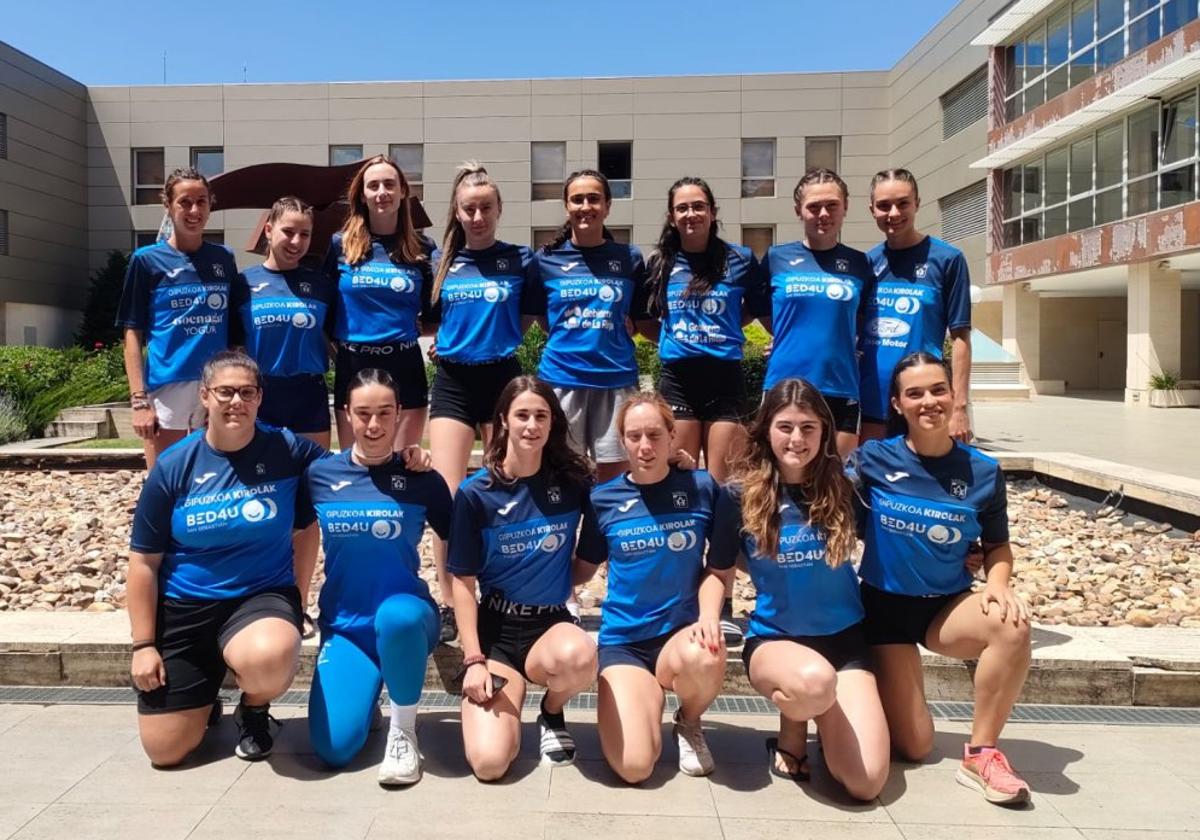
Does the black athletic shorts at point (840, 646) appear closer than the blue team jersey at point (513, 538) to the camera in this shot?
Yes

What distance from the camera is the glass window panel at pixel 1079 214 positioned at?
22.8m

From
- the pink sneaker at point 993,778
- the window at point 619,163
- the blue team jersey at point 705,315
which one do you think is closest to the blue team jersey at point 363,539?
the blue team jersey at point 705,315

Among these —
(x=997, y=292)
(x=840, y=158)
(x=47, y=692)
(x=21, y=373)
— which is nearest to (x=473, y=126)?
(x=840, y=158)

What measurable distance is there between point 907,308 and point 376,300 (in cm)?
248

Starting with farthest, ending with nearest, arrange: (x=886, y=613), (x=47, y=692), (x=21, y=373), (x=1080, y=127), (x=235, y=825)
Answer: (x=1080, y=127), (x=21, y=373), (x=47, y=692), (x=886, y=613), (x=235, y=825)

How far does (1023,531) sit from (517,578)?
18.1 ft

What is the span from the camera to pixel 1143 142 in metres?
20.9

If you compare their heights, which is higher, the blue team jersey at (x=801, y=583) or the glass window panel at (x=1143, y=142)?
the glass window panel at (x=1143, y=142)

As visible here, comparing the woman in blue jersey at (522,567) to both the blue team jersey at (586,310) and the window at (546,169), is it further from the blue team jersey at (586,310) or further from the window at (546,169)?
the window at (546,169)

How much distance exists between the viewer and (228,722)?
381 cm

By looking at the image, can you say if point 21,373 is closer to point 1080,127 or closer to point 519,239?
point 519,239

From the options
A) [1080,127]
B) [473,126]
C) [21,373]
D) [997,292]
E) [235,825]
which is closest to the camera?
[235,825]

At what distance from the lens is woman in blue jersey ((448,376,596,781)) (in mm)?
3404

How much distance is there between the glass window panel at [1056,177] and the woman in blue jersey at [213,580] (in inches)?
979
